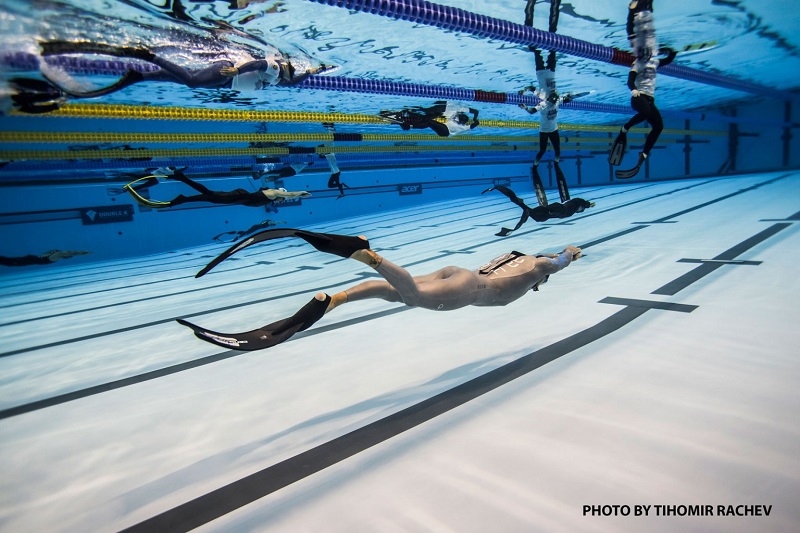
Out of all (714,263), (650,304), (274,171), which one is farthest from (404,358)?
(274,171)

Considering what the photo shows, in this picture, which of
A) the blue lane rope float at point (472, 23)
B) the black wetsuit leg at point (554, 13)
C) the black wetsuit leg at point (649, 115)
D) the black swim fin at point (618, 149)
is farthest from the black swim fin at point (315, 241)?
the black wetsuit leg at point (554, 13)

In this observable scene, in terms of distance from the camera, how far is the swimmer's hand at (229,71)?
423 cm

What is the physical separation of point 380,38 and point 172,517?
18.7ft

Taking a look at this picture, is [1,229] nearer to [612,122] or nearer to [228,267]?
[228,267]

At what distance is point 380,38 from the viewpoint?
223 inches

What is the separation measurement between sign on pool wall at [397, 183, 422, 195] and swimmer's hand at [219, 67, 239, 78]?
11.0 metres

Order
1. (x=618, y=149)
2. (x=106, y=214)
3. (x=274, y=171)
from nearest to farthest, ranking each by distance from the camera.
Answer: (x=618, y=149) → (x=274, y=171) → (x=106, y=214)

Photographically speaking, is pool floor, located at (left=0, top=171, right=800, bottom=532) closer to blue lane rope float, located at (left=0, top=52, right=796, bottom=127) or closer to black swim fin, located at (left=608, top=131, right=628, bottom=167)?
black swim fin, located at (left=608, top=131, right=628, bottom=167)

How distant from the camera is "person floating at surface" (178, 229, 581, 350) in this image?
1.74m

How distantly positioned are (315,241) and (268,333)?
1.40ft

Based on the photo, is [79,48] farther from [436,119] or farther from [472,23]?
[436,119]

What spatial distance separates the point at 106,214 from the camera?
10.4m

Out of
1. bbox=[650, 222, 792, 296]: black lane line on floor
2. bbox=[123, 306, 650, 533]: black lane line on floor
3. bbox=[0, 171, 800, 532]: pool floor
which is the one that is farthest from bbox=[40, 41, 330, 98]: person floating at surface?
bbox=[650, 222, 792, 296]: black lane line on floor

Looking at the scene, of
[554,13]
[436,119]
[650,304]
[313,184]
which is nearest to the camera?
[650,304]
